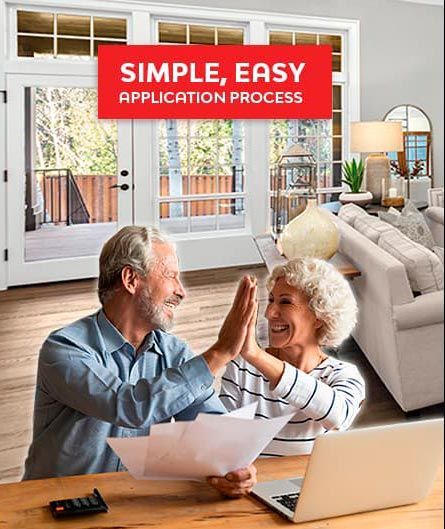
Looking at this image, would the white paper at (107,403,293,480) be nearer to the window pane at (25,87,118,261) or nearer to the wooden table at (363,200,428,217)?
the wooden table at (363,200,428,217)

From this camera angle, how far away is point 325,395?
0.65 metres

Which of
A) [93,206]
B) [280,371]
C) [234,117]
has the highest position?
[234,117]

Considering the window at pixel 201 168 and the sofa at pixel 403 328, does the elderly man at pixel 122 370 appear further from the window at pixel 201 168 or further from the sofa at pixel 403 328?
the window at pixel 201 168

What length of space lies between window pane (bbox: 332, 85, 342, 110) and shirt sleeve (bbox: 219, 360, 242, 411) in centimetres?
238

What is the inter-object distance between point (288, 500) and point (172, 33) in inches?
118

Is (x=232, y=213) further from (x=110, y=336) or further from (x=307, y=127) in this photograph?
(x=110, y=336)

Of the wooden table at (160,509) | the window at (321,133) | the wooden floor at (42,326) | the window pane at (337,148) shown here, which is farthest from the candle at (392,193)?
the window pane at (337,148)

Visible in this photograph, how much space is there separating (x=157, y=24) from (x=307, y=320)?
8.90 feet

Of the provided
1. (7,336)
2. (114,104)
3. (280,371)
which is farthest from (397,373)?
(114,104)

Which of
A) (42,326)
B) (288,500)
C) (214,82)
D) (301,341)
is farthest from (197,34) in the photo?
(288,500)

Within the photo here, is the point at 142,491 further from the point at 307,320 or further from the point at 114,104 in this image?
the point at 114,104

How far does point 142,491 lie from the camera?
1.75 feet

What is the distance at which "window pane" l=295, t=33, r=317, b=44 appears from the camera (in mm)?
3322

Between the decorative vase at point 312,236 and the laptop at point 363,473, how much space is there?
0.84 meters
